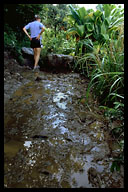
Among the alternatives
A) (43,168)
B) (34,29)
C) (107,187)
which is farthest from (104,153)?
(34,29)

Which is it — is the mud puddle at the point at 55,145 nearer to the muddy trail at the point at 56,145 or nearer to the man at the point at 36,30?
the muddy trail at the point at 56,145

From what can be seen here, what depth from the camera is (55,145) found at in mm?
1571

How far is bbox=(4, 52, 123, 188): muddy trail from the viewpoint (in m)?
1.20

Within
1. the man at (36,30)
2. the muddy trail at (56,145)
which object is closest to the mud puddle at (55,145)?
the muddy trail at (56,145)

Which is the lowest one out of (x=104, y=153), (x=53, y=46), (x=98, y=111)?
(x=104, y=153)

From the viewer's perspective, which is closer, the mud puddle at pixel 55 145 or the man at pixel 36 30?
the mud puddle at pixel 55 145

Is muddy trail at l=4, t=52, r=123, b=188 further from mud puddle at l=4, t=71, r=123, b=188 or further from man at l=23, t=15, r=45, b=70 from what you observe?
man at l=23, t=15, r=45, b=70

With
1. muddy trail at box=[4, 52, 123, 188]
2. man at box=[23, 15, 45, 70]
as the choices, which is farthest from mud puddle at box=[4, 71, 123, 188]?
man at box=[23, 15, 45, 70]

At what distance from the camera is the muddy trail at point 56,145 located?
1.20 metres

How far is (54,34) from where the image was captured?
25.8 feet

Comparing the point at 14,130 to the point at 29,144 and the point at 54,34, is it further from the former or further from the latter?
the point at 54,34

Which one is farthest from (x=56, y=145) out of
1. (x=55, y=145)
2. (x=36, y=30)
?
(x=36, y=30)

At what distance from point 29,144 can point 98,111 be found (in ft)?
3.51

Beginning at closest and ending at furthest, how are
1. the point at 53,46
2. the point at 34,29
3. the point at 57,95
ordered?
1. the point at 57,95
2. the point at 34,29
3. the point at 53,46
